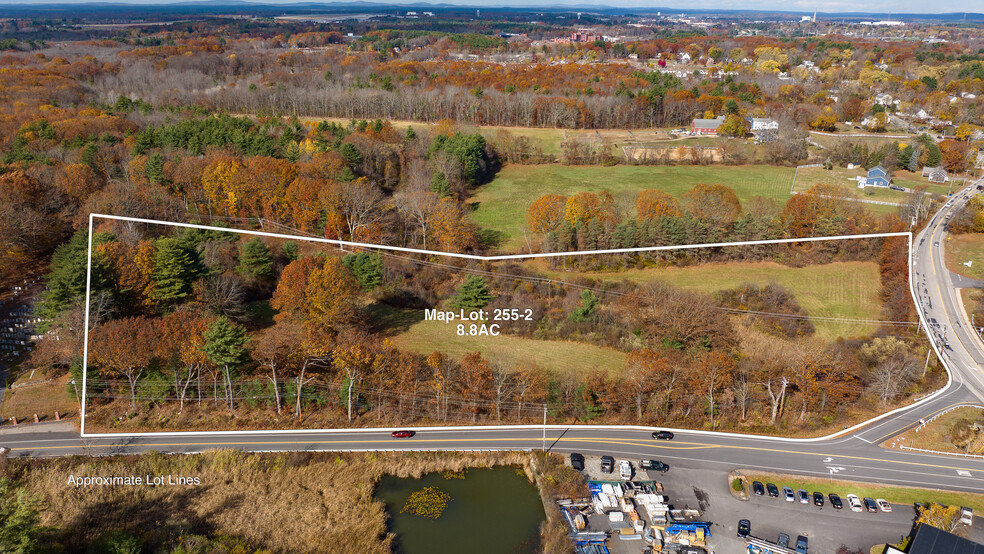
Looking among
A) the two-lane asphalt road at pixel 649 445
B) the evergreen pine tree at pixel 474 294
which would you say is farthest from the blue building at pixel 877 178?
the evergreen pine tree at pixel 474 294

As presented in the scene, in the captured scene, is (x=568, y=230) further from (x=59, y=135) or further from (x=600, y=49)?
(x=600, y=49)

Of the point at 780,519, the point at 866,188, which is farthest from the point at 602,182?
the point at 780,519

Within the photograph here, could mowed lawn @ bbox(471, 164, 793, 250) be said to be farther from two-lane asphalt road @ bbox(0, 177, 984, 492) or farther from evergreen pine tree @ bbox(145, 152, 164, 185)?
two-lane asphalt road @ bbox(0, 177, 984, 492)

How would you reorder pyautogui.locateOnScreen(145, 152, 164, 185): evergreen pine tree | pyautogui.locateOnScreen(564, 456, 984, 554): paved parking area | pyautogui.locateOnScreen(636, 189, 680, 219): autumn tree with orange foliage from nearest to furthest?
pyautogui.locateOnScreen(564, 456, 984, 554): paved parking area
pyautogui.locateOnScreen(636, 189, 680, 219): autumn tree with orange foliage
pyautogui.locateOnScreen(145, 152, 164, 185): evergreen pine tree

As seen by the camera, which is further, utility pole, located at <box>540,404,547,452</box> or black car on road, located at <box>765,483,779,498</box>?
utility pole, located at <box>540,404,547,452</box>

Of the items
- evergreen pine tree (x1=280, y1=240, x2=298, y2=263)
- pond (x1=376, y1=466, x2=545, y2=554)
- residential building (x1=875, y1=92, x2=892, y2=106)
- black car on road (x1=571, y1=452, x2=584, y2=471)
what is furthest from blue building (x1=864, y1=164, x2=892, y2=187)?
evergreen pine tree (x1=280, y1=240, x2=298, y2=263)

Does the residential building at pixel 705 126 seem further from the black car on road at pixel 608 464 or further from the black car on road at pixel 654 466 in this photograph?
the black car on road at pixel 608 464

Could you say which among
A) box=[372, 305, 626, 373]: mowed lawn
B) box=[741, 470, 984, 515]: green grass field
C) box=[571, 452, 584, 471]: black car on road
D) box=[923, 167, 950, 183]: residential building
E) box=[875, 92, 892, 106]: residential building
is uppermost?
box=[875, 92, 892, 106]: residential building
